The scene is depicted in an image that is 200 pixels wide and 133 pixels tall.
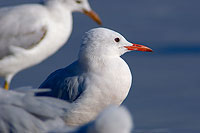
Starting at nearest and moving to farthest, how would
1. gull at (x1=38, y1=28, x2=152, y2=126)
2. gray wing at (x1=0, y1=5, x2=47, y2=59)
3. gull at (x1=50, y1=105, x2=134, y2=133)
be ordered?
1. gull at (x1=50, y1=105, x2=134, y2=133)
2. gray wing at (x1=0, y1=5, x2=47, y2=59)
3. gull at (x1=38, y1=28, x2=152, y2=126)

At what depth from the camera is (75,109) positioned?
16.9ft

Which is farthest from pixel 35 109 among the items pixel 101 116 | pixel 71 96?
pixel 71 96

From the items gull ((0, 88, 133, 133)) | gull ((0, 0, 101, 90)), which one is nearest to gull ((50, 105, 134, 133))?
gull ((0, 88, 133, 133))

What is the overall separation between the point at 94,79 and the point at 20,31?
3.40 feet

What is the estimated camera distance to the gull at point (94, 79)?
5.22 metres

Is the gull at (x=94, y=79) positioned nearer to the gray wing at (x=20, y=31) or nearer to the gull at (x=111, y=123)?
the gray wing at (x=20, y=31)

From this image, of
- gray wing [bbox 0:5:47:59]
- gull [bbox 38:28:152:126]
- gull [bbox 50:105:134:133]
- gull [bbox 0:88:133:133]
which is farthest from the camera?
gull [bbox 38:28:152:126]

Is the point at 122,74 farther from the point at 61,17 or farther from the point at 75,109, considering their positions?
the point at 61,17

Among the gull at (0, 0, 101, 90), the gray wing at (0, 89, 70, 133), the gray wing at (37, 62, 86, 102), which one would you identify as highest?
the gull at (0, 0, 101, 90)

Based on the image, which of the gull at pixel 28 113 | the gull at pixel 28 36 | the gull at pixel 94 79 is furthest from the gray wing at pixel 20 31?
the gull at pixel 94 79

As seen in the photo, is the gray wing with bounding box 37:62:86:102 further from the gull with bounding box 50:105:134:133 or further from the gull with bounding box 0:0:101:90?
the gull with bounding box 50:105:134:133

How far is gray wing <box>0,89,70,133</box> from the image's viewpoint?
413 centimetres

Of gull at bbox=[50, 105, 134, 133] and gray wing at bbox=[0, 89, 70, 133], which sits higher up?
gull at bbox=[50, 105, 134, 133]

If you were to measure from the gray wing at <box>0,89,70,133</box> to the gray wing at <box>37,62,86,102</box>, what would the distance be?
1.08 m
